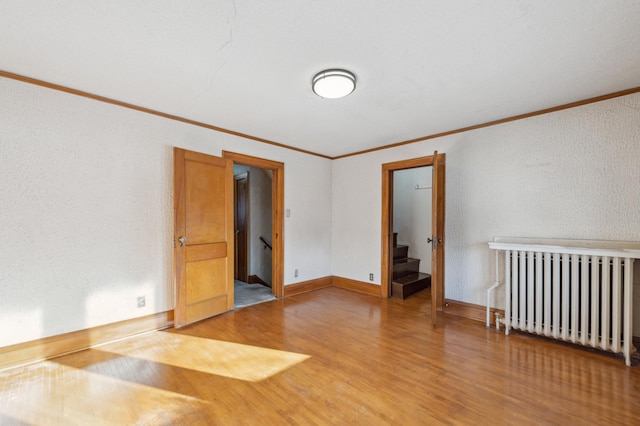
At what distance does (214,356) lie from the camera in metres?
2.39

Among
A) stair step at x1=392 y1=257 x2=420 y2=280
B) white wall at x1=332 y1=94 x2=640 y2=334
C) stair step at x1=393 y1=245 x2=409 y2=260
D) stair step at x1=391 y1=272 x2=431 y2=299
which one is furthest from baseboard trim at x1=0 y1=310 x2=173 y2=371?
stair step at x1=393 y1=245 x2=409 y2=260

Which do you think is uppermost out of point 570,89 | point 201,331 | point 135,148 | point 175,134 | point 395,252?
point 570,89

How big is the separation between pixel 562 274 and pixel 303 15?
10.2 feet

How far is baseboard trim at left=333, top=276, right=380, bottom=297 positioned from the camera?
4363 mm

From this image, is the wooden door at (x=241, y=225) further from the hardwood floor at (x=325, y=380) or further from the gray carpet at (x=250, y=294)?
the hardwood floor at (x=325, y=380)

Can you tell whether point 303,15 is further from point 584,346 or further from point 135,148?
point 584,346

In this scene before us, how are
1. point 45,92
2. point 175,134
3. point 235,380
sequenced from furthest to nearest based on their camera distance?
point 175,134, point 45,92, point 235,380

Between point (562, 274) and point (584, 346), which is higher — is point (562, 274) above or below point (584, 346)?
above

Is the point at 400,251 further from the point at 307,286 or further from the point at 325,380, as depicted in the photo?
the point at 325,380

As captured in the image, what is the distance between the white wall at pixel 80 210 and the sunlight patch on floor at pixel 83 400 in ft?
1.62

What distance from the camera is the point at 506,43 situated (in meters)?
1.76

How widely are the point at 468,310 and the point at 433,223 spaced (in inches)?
49.3

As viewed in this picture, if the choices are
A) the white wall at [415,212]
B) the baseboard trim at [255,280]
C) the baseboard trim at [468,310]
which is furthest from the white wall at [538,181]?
the baseboard trim at [255,280]

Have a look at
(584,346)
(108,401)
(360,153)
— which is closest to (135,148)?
(108,401)
